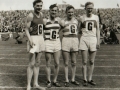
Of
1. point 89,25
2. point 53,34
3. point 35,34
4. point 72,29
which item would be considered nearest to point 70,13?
point 72,29

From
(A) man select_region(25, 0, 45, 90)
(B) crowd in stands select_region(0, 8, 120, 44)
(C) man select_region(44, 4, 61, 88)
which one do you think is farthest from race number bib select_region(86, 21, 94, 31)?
(B) crowd in stands select_region(0, 8, 120, 44)

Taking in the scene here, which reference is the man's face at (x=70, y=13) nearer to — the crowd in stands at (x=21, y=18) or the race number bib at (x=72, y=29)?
the race number bib at (x=72, y=29)

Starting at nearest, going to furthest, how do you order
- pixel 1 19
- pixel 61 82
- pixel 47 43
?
1. pixel 47 43
2. pixel 61 82
3. pixel 1 19

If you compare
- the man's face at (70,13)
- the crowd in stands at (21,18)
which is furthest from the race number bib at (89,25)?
the crowd in stands at (21,18)

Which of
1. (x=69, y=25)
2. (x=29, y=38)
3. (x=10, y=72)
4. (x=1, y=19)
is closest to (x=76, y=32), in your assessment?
(x=69, y=25)

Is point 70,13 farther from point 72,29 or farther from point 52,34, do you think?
point 52,34

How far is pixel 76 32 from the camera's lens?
270 inches

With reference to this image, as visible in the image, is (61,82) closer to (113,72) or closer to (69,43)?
(69,43)

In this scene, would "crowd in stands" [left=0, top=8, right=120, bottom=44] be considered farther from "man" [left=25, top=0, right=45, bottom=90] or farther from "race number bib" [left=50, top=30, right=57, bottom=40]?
"man" [left=25, top=0, right=45, bottom=90]

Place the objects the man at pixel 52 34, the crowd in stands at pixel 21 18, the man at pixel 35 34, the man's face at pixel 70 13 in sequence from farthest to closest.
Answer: the crowd in stands at pixel 21 18
the man's face at pixel 70 13
the man at pixel 52 34
the man at pixel 35 34

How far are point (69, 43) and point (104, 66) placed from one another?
11.5 ft

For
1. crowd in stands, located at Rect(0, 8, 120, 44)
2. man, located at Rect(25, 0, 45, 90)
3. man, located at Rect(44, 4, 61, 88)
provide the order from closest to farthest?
1. man, located at Rect(25, 0, 45, 90)
2. man, located at Rect(44, 4, 61, 88)
3. crowd in stands, located at Rect(0, 8, 120, 44)

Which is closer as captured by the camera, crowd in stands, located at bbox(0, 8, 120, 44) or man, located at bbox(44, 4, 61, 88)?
man, located at bbox(44, 4, 61, 88)

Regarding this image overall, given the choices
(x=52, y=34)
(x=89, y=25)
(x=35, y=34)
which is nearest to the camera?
(x=35, y=34)
